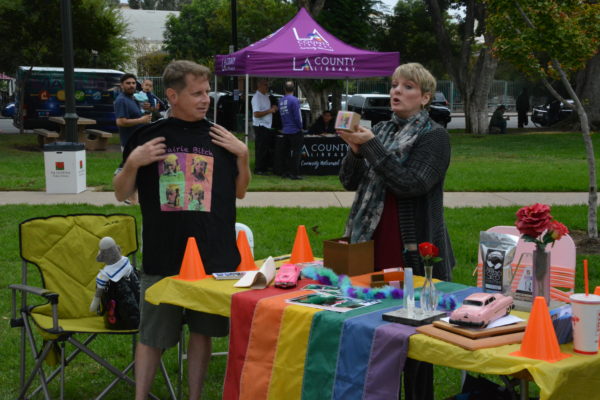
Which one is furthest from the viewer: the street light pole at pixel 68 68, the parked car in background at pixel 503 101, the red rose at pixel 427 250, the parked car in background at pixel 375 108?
the parked car in background at pixel 503 101

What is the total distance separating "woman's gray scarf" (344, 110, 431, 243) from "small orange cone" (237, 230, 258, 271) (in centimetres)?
54

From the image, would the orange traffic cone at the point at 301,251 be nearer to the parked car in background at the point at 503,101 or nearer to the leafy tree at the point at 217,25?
the leafy tree at the point at 217,25

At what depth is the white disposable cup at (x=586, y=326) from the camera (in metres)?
2.70

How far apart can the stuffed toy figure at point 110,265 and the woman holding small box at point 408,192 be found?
50.4 inches

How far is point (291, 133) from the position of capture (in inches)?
555

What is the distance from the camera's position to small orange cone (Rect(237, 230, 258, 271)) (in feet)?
13.4

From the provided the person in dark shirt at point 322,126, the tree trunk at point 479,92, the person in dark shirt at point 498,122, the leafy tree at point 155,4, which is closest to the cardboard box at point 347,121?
the person in dark shirt at point 322,126

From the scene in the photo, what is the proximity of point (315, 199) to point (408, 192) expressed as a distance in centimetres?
791

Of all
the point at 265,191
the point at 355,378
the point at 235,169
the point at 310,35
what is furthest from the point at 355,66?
the point at 355,378

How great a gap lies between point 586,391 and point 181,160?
82.0 inches

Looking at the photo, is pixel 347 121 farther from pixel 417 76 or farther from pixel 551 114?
pixel 551 114

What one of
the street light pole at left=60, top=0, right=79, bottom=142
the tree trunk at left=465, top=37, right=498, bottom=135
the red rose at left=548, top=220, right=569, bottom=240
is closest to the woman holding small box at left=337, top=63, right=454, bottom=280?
the red rose at left=548, top=220, right=569, bottom=240

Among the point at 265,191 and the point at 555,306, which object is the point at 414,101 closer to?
the point at 555,306

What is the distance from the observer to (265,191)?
12.5 meters
